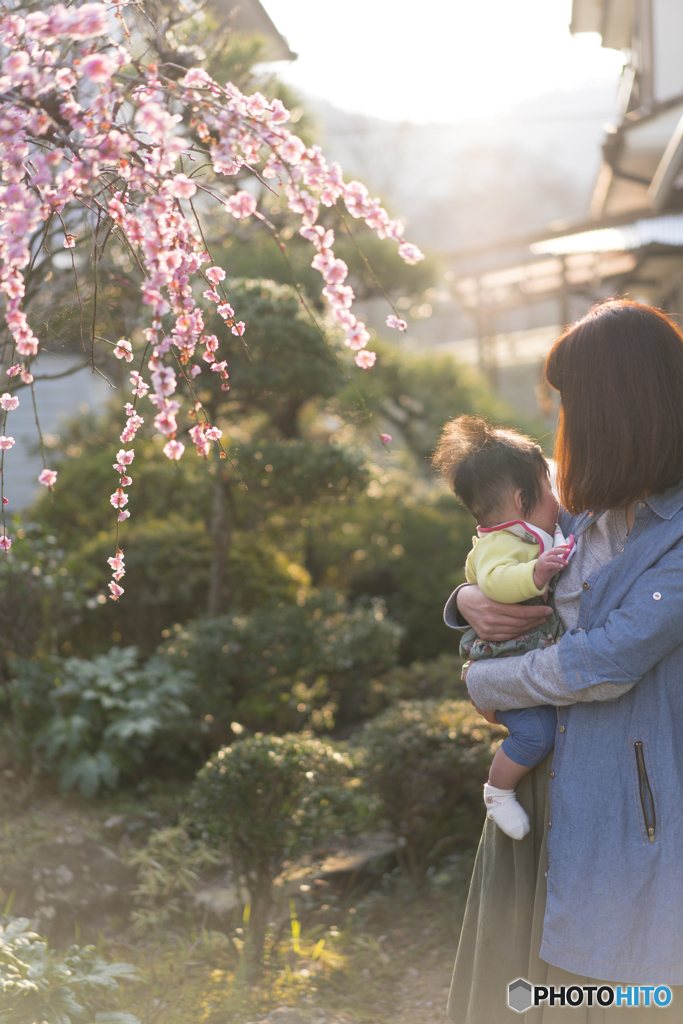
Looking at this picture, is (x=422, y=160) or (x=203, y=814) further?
(x=422, y=160)

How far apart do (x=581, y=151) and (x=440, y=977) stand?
7327cm

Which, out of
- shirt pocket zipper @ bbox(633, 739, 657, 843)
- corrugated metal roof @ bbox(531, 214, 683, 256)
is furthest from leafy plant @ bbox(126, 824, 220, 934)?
corrugated metal roof @ bbox(531, 214, 683, 256)

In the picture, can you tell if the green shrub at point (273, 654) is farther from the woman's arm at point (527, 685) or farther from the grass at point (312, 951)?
the woman's arm at point (527, 685)

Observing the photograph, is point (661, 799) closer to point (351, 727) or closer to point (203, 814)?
point (203, 814)

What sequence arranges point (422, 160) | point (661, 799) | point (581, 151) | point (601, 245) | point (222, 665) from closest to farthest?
point (661, 799) < point (222, 665) < point (601, 245) < point (422, 160) < point (581, 151)

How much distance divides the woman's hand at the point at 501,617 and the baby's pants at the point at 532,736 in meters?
0.17

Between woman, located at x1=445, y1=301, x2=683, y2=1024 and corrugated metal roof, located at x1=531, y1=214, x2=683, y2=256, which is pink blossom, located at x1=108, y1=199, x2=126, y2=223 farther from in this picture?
corrugated metal roof, located at x1=531, y1=214, x2=683, y2=256

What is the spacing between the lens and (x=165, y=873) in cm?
359

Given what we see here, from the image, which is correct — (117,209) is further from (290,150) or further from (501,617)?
(501,617)

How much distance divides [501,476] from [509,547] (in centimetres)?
16

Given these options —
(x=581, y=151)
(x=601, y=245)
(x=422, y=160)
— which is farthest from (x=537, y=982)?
(x=581, y=151)

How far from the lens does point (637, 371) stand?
1551mm

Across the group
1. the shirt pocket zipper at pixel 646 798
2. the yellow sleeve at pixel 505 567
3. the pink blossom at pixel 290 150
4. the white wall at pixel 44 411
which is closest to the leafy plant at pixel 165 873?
the yellow sleeve at pixel 505 567

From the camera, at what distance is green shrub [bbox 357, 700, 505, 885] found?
3.43m
